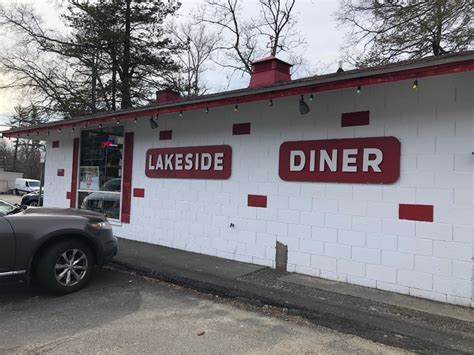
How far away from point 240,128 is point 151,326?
4.13 meters

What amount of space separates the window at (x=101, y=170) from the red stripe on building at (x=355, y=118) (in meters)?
5.78

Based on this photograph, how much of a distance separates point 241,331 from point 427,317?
210cm

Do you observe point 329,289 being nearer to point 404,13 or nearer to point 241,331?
point 241,331

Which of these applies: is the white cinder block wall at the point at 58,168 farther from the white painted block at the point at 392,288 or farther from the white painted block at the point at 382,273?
the white painted block at the point at 392,288

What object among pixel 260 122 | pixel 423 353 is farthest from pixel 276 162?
pixel 423 353

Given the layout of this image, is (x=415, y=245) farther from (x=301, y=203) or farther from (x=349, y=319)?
(x=301, y=203)

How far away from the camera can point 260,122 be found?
7355 mm

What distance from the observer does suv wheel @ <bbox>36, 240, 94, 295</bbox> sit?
5.40m

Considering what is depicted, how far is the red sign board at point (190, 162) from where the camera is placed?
7904 mm

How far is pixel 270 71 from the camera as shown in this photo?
8.95m

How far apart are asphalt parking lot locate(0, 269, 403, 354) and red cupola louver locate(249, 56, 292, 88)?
505 cm

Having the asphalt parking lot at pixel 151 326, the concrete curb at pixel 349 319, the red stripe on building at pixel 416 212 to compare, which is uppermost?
the red stripe on building at pixel 416 212

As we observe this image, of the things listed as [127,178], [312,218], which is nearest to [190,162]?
[127,178]

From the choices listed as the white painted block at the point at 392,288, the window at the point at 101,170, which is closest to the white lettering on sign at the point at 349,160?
the white painted block at the point at 392,288
